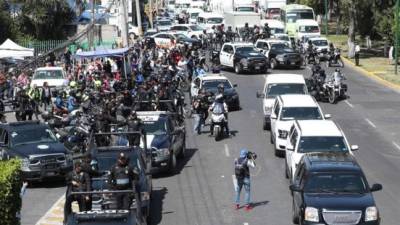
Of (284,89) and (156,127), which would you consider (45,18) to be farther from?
(156,127)

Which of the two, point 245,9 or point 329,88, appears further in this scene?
point 245,9

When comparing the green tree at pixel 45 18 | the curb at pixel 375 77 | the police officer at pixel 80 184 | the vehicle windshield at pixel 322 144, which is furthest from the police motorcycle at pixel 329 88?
the green tree at pixel 45 18

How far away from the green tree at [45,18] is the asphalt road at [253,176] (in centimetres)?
3647

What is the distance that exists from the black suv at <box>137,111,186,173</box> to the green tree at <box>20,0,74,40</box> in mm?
45918

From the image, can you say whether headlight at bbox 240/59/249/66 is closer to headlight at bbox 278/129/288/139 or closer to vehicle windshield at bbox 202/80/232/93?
vehicle windshield at bbox 202/80/232/93

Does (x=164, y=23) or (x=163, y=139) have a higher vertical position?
(x=163, y=139)

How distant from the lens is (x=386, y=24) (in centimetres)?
5738

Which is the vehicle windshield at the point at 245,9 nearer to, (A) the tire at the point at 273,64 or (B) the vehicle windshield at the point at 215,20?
(B) the vehicle windshield at the point at 215,20

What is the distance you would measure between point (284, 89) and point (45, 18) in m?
42.4

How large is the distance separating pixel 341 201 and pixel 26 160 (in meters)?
10.5

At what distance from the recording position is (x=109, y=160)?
805 inches

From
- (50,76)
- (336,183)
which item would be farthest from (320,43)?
(336,183)

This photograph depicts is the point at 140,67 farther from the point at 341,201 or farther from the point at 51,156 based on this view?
the point at 341,201

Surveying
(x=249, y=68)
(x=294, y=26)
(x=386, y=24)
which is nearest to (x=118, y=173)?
(x=249, y=68)
